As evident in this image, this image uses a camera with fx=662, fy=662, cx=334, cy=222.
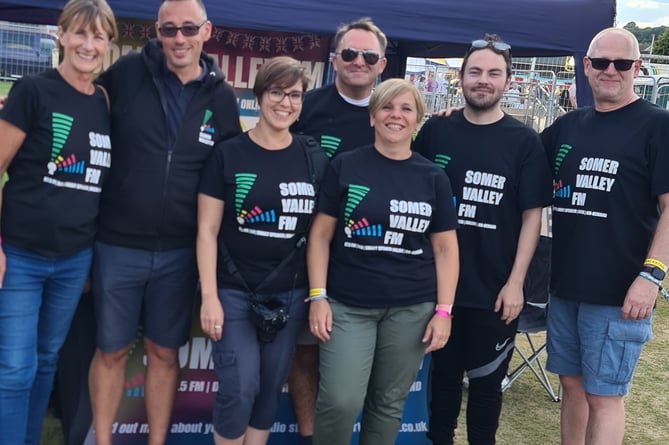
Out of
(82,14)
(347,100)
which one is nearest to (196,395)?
(347,100)

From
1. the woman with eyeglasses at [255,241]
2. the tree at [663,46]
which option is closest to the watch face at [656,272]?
the woman with eyeglasses at [255,241]

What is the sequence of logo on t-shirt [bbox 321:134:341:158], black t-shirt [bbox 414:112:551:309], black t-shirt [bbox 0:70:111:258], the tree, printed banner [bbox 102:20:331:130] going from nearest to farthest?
black t-shirt [bbox 0:70:111:258] < black t-shirt [bbox 414:112:551:309] < logo on t-shirt [bbox 321:134:341:158] < printed banner [bbox 102:20:331:130] < the tree

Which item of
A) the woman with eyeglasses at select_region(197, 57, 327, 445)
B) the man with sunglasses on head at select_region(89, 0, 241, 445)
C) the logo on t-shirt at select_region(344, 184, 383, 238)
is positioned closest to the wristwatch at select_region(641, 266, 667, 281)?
the logo on t-shirt at select_region(344, 184, 383, 238)

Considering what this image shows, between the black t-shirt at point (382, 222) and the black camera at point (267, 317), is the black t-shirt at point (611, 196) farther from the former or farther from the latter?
the black camera at point (267, 317)

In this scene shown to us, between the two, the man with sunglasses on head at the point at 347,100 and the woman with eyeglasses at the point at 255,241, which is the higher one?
the man with sunglasses on head at the point at 347,100

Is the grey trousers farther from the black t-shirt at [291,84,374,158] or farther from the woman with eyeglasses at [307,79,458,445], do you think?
the black t-shirt at [291,84,374,158]

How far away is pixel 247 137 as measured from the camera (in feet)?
8.35

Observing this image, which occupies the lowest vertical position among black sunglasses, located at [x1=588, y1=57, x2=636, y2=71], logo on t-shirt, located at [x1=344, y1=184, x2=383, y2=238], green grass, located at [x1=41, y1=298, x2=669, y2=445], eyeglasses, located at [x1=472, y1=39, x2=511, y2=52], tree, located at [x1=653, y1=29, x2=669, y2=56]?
green grass, located at [x1=41, y1=298, x2=669, y2=445]

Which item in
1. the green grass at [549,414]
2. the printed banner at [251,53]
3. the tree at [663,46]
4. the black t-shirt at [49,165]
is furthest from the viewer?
the tree at [663,46]

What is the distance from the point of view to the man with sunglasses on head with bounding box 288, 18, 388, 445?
2.86 m

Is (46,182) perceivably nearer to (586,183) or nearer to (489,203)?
(489,203)

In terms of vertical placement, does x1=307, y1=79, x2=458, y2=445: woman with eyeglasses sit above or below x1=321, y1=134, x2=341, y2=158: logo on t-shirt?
below

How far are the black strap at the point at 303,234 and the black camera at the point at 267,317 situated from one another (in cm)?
6

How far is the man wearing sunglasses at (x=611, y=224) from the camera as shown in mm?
2596
